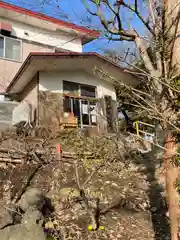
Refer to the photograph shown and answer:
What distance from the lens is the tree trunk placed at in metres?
2.89

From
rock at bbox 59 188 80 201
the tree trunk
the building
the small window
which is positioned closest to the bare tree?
the tree trunk

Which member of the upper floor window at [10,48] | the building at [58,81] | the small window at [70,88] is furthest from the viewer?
the upper floor window at [10,48]

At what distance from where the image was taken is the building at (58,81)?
1081 cm

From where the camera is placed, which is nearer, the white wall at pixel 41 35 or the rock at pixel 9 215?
the rock at pixel 9 215

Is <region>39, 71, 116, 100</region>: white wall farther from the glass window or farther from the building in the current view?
the glass window

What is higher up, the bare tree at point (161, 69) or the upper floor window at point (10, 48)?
the upper floor window at point (10, 48)

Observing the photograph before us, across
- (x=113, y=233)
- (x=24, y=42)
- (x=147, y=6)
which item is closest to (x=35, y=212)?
(x=113, y=233)

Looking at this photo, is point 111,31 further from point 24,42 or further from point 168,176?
point 24,42

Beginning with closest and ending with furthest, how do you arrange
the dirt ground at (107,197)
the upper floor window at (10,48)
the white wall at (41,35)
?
the dirt ground at (107,197), the upper floor window at (10,48), the white wall at (41,35)

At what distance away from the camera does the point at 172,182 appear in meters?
2.96

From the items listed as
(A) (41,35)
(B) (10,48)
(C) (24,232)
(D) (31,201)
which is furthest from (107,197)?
(A) (41,35)

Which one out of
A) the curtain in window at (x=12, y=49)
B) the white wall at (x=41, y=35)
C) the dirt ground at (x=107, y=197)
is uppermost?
the white wall at (x=41, y=35)

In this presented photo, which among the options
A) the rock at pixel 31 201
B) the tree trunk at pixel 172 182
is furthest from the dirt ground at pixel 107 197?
the tree trunk at pixel 172 182

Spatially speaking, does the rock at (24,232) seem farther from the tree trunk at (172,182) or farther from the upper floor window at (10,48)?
the upper floor window at (10,48)
